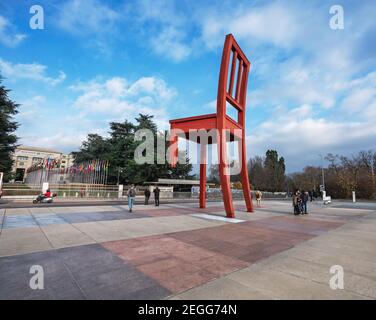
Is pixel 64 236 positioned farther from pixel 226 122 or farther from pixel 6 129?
pixel 6 129

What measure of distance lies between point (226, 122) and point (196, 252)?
24.1 feet

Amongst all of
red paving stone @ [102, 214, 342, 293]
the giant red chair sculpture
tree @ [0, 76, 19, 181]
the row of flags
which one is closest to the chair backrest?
the giant red chair sculpture

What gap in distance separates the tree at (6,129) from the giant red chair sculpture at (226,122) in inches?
1181

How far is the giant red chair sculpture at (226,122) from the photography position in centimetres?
1038

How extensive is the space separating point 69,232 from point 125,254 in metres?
2.91

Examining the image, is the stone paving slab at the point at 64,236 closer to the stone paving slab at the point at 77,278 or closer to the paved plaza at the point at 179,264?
the paved plaza at the point at 179,264

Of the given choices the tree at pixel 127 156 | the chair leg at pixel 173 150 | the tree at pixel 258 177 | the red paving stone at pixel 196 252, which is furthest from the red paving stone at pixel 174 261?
the tree at pixel 258 177

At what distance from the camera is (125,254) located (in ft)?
15.0

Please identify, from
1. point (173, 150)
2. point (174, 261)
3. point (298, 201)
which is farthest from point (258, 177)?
point (174, 261)

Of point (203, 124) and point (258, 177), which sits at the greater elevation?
point (203, 124)

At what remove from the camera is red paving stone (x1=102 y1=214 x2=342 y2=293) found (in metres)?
3.64

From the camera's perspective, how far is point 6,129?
32.0 meters

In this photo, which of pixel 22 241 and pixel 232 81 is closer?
pixel 22 241
